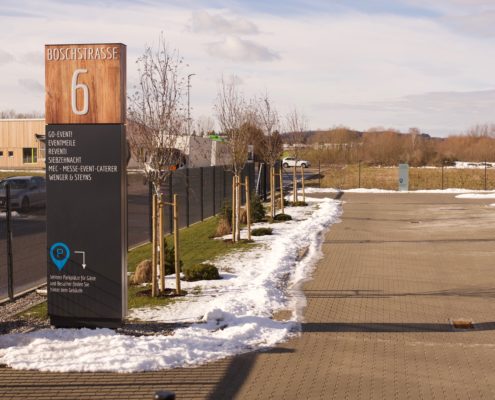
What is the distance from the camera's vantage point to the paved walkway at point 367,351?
7.51m

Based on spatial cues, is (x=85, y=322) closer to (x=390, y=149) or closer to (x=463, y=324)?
(x=463, y=324)

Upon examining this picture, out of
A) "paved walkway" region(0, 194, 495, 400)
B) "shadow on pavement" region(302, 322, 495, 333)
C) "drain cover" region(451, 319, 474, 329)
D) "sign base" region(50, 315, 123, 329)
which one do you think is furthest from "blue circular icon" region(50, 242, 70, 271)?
"drain cover" region(451, 319, 474, 329)

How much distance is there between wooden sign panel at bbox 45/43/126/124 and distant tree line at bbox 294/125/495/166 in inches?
2448

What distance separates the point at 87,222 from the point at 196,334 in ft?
6.82

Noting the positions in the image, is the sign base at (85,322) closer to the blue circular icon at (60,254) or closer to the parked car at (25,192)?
the blue circular icon at (60,254)

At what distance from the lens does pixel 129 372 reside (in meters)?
7.98

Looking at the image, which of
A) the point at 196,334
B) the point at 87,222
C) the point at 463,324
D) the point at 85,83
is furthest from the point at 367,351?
the point at 85,83

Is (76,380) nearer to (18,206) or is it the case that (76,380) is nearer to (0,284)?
(0,284)

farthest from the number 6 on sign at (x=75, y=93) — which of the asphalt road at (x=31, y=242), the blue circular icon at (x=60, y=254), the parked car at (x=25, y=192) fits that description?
the parked car at (x=25, y=192)

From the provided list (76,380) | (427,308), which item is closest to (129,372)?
(76,380)

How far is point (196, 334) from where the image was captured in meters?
9.37

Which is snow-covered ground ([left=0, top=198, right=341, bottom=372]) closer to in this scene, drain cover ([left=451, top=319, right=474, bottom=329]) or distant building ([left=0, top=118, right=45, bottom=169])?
drain cover ([left=451, top=319, right=474, bottom=329])

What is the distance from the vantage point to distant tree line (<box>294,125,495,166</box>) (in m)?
79.7

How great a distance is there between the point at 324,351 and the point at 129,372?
2.44 metres
